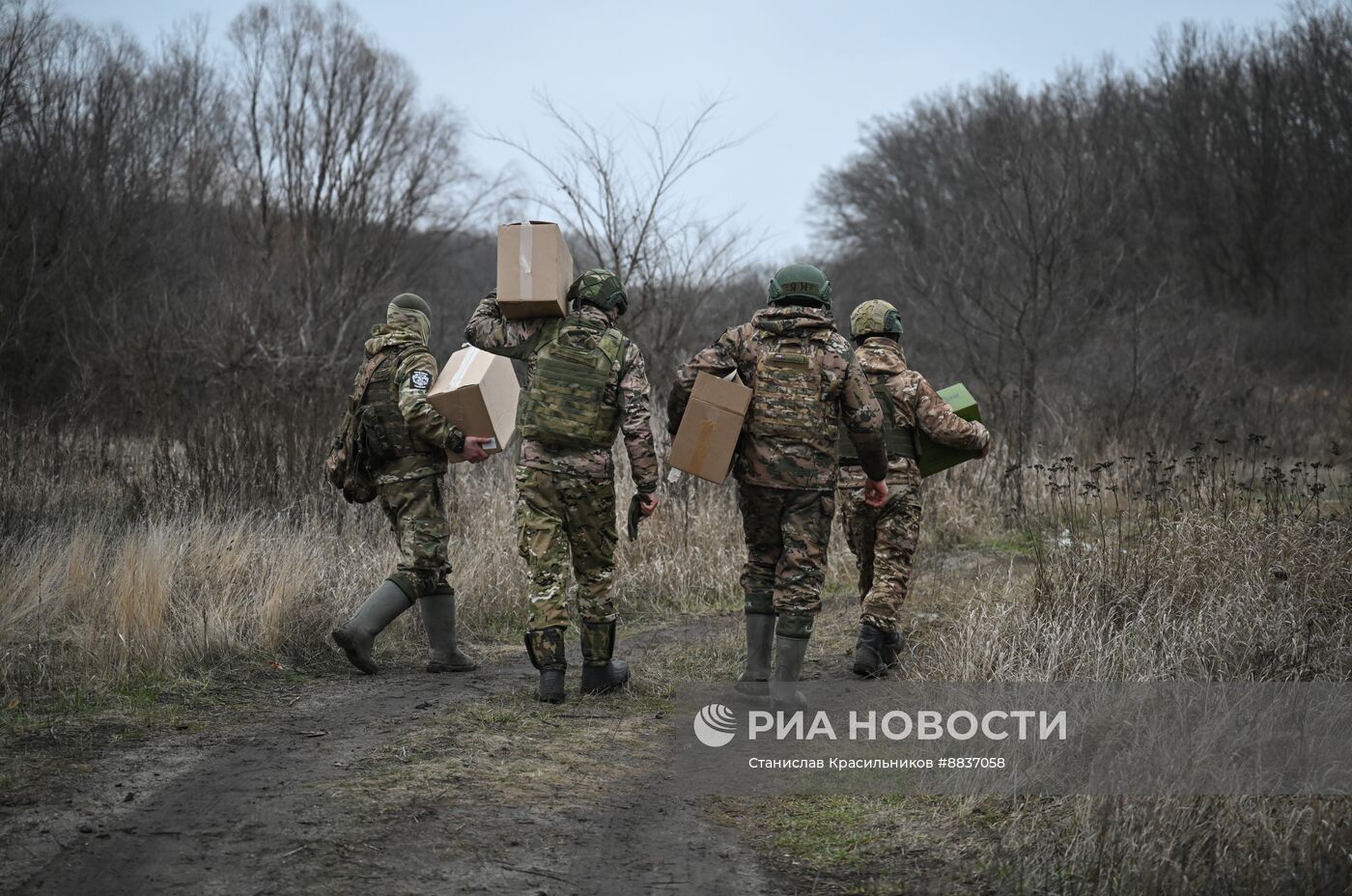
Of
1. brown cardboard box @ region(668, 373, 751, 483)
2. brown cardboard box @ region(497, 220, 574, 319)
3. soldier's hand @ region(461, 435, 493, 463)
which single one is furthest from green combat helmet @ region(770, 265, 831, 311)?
soldier's hand @ region(461, 435, 493, 463)

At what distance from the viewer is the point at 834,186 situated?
4219 cm

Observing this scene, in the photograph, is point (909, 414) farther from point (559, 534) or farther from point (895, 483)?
point (559, 534)

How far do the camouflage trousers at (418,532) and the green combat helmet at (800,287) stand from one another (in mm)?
2071

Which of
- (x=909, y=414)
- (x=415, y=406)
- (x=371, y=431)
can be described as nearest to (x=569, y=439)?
(x=415, y=406)

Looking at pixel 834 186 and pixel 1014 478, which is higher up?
pixel 834 186

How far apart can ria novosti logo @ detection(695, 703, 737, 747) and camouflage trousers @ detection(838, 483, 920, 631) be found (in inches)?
42.7

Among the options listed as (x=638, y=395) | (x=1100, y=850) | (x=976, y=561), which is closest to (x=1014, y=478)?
(x=976, y=561)

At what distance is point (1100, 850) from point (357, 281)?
2287 cm

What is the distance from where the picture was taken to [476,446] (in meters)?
5.82

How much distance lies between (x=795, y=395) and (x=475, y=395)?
1527mm

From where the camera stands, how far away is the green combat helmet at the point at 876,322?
20.9 ft

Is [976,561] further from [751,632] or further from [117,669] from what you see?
[117,669]

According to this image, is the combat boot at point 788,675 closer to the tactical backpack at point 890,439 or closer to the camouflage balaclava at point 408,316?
the tactical backpack at point 890,439

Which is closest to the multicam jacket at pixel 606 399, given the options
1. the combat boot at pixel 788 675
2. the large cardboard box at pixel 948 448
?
the combat boot at pixel 788 675
